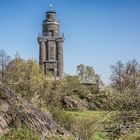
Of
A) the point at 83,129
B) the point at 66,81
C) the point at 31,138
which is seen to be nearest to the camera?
the point at 31,138

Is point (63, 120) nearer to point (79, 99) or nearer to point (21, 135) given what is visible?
point (21, 135)

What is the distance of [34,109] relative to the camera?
1601 inches

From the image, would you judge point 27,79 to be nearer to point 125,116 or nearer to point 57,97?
point 57,97

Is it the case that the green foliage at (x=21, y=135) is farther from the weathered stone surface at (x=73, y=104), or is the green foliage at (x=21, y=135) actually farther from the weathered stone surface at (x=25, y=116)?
the weathered stone surface at (x=73, y=104)

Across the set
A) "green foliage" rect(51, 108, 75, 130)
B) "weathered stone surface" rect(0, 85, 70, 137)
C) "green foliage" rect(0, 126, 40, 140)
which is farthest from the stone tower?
"green foliage" rect(0, 126, 40, 140)

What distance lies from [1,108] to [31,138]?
8284 millimetres

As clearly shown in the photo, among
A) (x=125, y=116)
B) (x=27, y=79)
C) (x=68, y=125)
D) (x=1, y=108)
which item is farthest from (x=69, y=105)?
(x=125, y=116)

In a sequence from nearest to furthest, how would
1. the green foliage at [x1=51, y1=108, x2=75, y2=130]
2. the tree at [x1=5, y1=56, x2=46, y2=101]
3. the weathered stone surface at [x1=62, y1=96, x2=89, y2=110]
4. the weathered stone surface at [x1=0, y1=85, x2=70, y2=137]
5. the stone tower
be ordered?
the weathered stone surface at [x1=0, y1=85, x2=70, y2=137] < the green foliage at [x1=51, y1=108, x2=75, y2=130] < the tree at [x1=5, y1=56, x2=46, y2=101] < the weathered stone surface at [x1=62, y1=96, x2=89, y2=110] < the stone tower

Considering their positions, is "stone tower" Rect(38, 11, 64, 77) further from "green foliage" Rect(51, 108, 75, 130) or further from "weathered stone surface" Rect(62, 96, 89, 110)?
"green foliage" Rect(51, 108, 75, 130)

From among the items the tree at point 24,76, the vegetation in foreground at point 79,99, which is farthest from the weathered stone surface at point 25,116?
the tree at point 24,76

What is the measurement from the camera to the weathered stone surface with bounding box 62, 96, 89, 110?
226 feet

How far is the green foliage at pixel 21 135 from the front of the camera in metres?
31.1

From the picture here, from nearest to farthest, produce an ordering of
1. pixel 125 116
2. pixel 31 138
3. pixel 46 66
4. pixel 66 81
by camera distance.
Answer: pixel 125 116 < pixel 31 138 < pixel 66 81 < pixel 46 66

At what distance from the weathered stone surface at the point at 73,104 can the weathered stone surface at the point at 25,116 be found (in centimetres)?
2821
